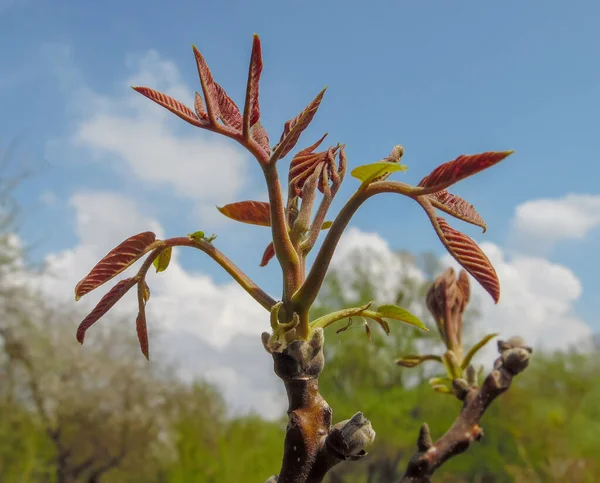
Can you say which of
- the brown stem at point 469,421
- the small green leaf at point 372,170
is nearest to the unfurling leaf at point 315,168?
the small green leaf at point 372,170

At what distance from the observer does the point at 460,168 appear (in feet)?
1.64

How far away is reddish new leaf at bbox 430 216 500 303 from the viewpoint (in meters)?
0.52

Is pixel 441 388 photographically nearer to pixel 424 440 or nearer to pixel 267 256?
pixel 424 440

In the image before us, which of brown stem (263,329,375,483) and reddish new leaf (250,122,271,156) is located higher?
reddish new leaf (250,122,271,156)

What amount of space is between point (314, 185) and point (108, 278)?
0.24 meters

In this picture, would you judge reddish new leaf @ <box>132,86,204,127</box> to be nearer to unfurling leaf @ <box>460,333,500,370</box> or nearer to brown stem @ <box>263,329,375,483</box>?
brown stem @ <box>263,329,375,483</box>

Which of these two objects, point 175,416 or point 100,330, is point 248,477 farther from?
point 100,330

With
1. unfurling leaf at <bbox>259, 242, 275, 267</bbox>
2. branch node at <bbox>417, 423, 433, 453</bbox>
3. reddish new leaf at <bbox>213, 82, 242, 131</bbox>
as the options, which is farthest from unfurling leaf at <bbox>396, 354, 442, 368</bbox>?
reddish new leaf at <bbox>213, 82, 242, 131</bbox>

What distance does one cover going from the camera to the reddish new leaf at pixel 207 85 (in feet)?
1.85

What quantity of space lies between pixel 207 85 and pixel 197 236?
0.16 m

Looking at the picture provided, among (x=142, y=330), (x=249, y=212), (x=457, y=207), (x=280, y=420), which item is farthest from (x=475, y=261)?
(x=280, y=420)

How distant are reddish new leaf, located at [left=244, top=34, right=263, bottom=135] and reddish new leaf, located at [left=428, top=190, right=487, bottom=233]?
0.63 ft

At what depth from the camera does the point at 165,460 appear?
1278cm

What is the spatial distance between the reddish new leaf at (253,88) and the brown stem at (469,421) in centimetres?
59
